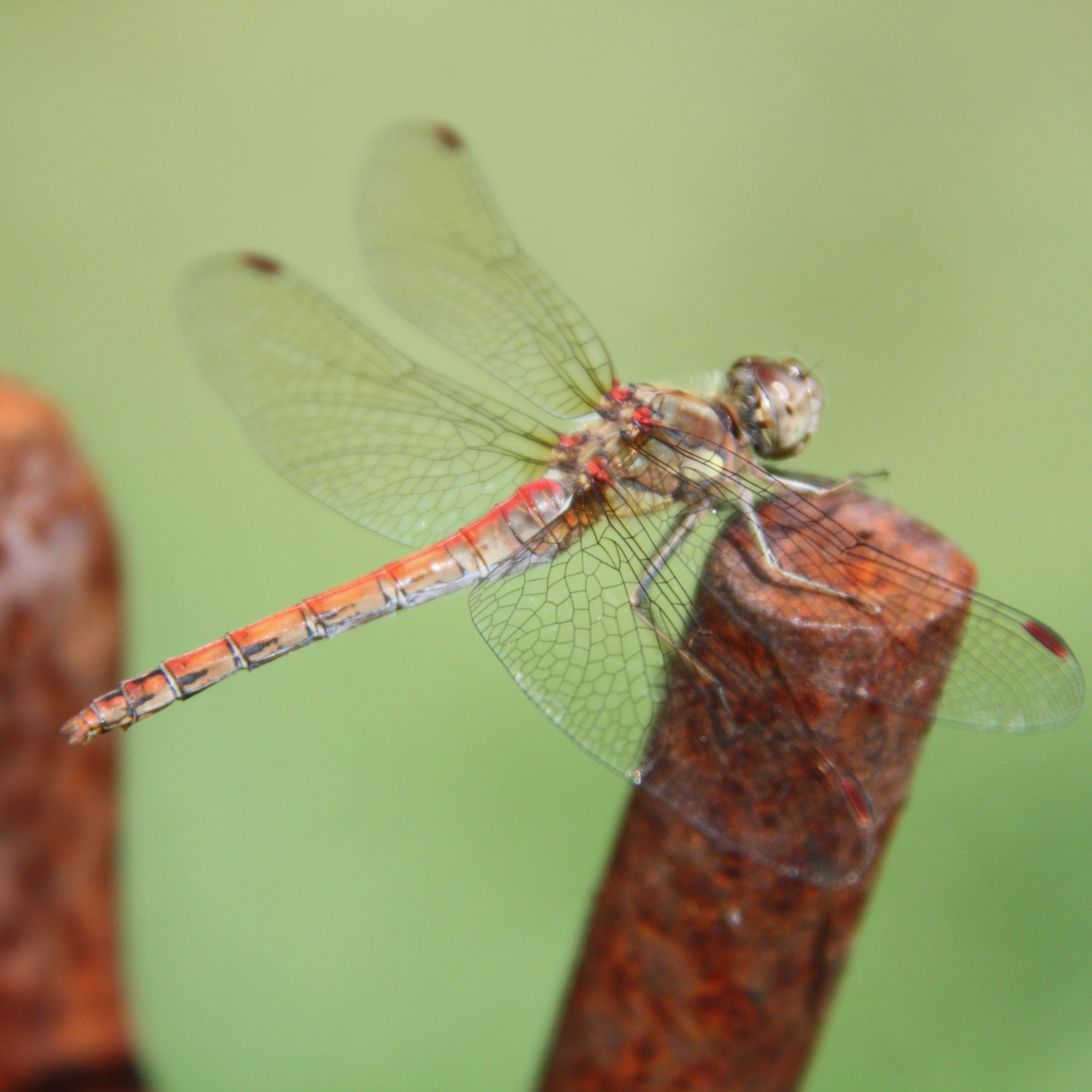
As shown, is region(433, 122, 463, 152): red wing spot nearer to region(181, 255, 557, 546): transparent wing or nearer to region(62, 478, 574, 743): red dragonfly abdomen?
region(181, 255, 557, 546): transparent wing

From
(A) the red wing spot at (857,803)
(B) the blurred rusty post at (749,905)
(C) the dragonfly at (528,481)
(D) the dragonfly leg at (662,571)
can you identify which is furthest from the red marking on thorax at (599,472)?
(A) the red wing spot at (857,803)

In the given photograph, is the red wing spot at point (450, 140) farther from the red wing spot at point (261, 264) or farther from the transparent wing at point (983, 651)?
the transparent wing at point (983, 651)

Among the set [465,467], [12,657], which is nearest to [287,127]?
[465,467]

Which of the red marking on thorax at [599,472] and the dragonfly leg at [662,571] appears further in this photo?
the red marking on thorax at [599,472]

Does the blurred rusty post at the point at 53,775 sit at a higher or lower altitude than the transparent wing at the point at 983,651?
lower

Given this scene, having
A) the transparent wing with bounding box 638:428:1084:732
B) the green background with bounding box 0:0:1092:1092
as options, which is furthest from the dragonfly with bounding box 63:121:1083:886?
the green background with bounding box 0:0:1092:1092

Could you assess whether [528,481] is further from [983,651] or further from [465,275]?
[983,651]
